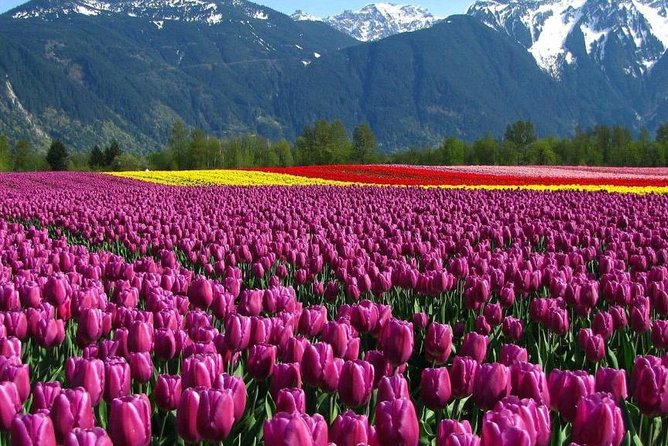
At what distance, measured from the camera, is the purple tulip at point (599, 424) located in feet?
7.02

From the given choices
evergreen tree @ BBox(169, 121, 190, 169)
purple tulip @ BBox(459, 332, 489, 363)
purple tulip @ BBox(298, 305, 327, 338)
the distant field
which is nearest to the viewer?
purple tulip @ BBox(459, 332, 489, 363)

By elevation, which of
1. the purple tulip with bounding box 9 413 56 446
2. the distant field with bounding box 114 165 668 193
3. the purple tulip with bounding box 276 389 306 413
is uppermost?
the purple tulip with bounding box 9 413 56 446

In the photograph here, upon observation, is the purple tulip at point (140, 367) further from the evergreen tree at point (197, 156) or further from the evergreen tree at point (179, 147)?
the evergreen tree at point (179, 147)

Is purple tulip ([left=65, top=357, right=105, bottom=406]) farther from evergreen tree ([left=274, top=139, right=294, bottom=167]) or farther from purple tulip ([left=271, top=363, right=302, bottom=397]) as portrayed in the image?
evergreen tree ([left=274, top=139, right=294, bottom=167])

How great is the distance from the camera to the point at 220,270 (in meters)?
6.34


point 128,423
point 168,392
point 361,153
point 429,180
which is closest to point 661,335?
point 168,392

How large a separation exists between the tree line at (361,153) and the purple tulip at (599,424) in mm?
98182

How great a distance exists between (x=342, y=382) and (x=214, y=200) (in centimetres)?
1361

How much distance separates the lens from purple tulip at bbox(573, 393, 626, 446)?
2.14 meters

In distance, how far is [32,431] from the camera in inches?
78.8

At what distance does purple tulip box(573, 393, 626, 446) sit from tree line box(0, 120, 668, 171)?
9818 cm

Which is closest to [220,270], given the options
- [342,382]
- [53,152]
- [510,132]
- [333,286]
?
[333,286]

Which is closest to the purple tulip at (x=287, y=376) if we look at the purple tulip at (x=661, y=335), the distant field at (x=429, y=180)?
the purple tulip at (x=661, y=335)

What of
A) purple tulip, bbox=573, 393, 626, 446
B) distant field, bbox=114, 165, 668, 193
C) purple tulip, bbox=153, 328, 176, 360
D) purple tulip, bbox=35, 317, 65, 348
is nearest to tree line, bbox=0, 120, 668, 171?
distant field, bbox=114, 165, 668, 193
